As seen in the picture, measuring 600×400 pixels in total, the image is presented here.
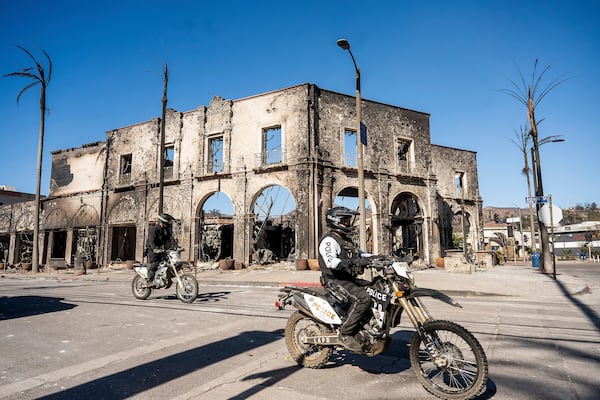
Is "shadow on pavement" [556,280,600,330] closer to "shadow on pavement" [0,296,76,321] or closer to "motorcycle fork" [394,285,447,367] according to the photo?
"motorcycle fork" [394,285,447,367]

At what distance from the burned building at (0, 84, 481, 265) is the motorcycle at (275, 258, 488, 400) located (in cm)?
1582

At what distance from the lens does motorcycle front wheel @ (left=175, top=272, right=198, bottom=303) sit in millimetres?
7725

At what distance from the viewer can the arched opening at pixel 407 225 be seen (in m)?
25.2

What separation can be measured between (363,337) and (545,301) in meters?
7.35

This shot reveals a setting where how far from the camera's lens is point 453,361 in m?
2.81

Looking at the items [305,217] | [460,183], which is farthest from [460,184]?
[305,217]

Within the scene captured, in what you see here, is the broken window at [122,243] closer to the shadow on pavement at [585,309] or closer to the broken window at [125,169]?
the broken window at [125,169]

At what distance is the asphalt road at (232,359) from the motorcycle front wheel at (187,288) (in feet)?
3.71

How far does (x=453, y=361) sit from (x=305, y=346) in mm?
1480

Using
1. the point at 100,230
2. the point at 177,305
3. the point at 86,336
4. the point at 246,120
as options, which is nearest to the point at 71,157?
the point at 100,230

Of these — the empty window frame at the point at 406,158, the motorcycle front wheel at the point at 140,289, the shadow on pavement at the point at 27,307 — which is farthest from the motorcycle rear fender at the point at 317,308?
the empty window frame at the point at 406,158

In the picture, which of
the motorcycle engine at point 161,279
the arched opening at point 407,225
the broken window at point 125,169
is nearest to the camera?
the motorcycle engine at point 161,279

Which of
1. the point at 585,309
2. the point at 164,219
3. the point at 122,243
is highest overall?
the point at 164,219

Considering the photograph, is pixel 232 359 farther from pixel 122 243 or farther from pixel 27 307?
pixel 122 243
